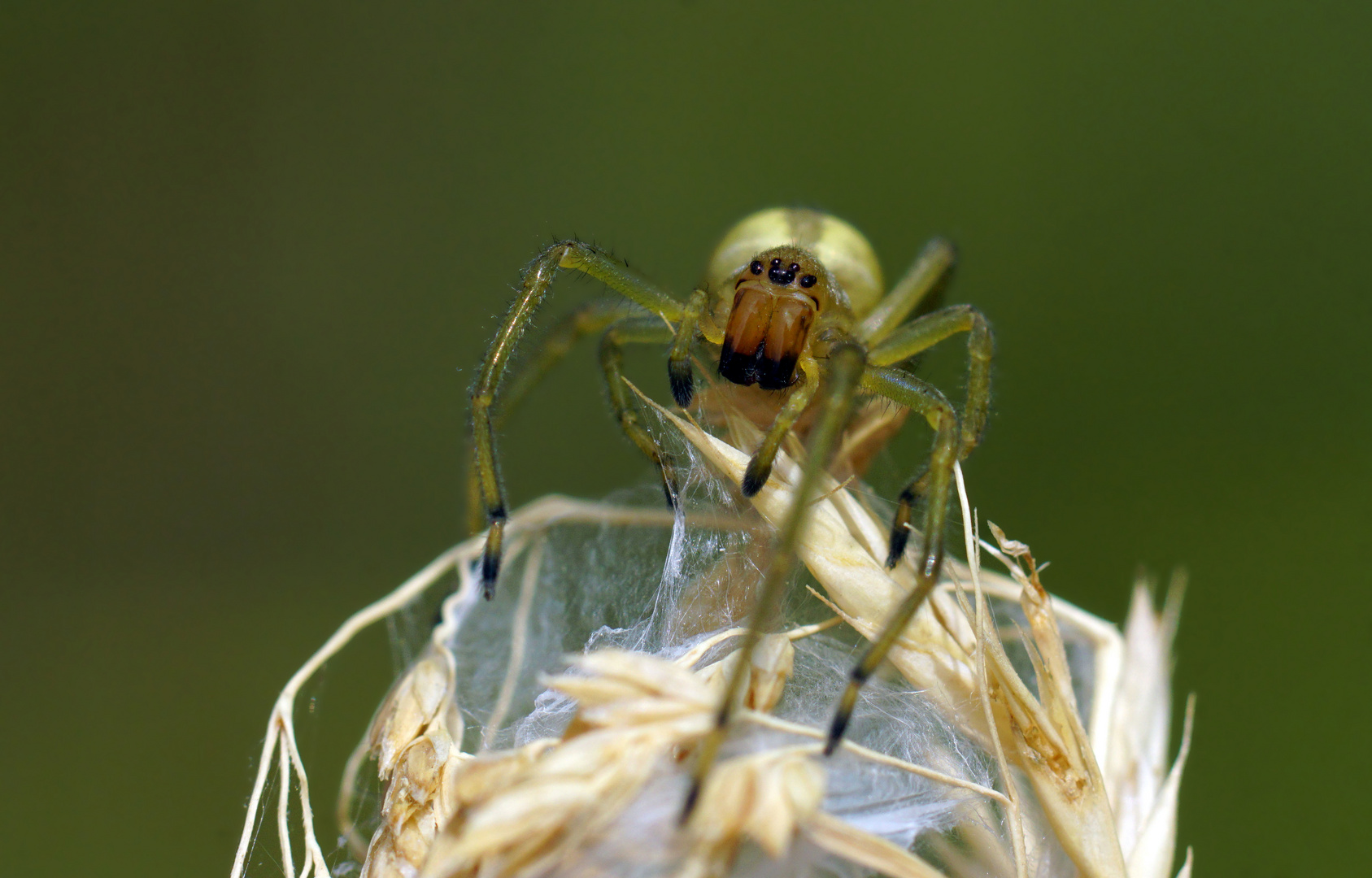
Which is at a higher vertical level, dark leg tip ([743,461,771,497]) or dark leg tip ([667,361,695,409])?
dark leg tip ([667,361,695,409])

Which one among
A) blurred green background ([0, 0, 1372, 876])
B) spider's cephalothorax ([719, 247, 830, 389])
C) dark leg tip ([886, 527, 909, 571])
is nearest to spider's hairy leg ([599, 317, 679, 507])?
→ spider's cephalothorax ([719, 247, 830, 389])

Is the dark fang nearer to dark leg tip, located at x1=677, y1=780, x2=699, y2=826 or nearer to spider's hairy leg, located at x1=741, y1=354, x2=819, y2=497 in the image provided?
spider's hairy leg, located at x1=741, y1=354, x2=819, y2=497

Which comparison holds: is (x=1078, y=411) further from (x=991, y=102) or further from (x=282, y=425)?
(x=282, y=425)

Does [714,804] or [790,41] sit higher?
[790,41]

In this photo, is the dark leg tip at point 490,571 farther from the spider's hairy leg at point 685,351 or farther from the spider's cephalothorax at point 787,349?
the spider's hairy leg at point 685,351

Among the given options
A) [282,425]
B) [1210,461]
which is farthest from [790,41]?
[282,425]

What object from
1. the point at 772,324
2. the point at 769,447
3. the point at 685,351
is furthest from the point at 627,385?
the point at 769,447

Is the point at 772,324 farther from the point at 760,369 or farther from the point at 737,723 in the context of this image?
the point at 737,723
